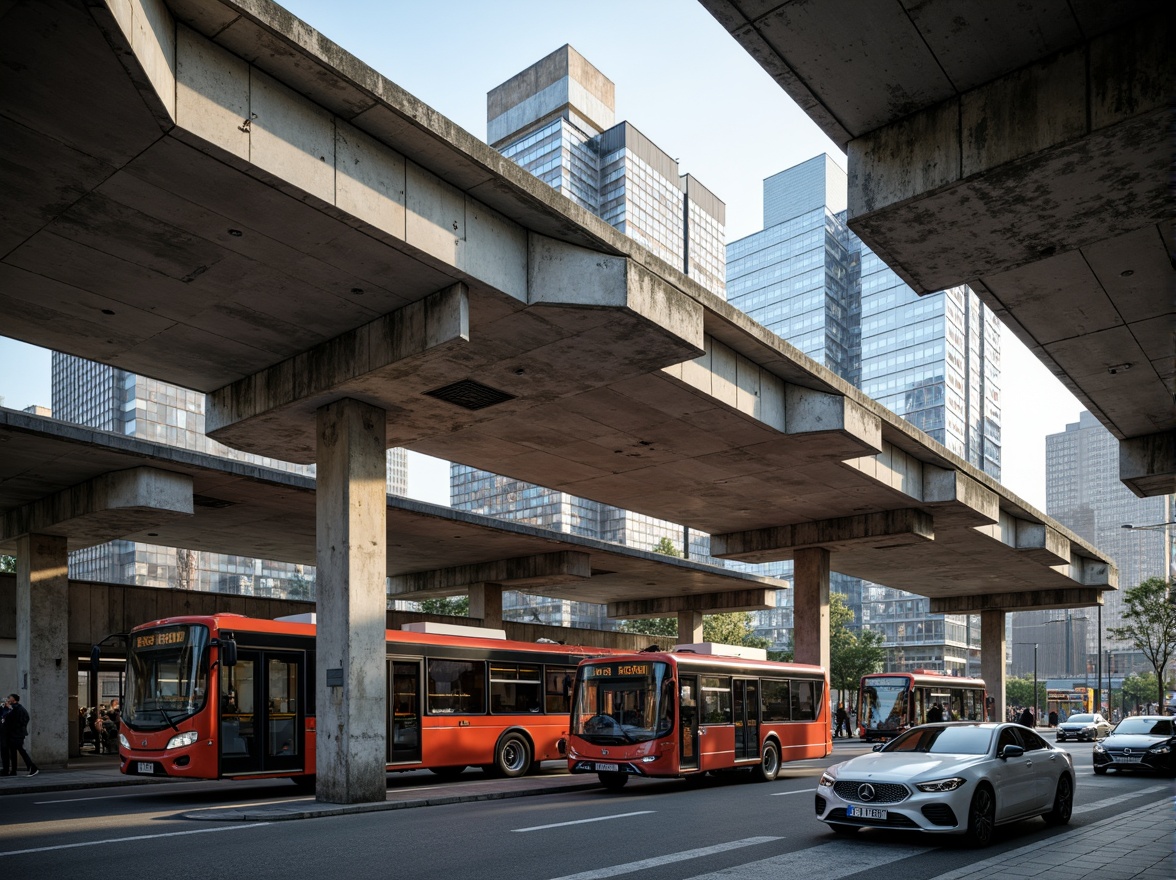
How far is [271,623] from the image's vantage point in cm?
1933

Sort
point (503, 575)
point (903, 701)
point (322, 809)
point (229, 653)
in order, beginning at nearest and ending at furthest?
point (322, 809) < point (229, 653) < point (903, 701) < point (503, 575)

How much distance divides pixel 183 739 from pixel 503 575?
2418 cm

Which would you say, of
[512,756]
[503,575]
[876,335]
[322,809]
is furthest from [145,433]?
[322,809]

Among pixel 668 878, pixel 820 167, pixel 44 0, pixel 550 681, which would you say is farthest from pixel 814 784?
pixel 820 167

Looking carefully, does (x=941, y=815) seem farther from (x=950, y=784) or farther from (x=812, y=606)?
(x=812, y=606)

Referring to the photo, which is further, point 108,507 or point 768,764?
point 108,507

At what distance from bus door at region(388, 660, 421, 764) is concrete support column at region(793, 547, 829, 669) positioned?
1746 centimetres

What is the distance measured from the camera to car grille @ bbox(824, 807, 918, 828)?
11.7 meters

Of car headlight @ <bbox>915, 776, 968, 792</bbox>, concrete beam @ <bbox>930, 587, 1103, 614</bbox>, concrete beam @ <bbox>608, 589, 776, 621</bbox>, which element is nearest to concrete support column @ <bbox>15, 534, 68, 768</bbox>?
car headlight @ <bbox>915, 776, 968, 792</bbox>

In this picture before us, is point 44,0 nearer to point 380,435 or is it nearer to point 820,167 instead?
point 380,435

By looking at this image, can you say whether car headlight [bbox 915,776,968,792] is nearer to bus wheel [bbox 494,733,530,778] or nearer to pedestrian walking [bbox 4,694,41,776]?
bus wheel [bbox 494,733,530,778]

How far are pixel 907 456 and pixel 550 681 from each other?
41.2 feet

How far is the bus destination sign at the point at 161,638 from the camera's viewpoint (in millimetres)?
18578

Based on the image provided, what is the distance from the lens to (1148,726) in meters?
23.8
